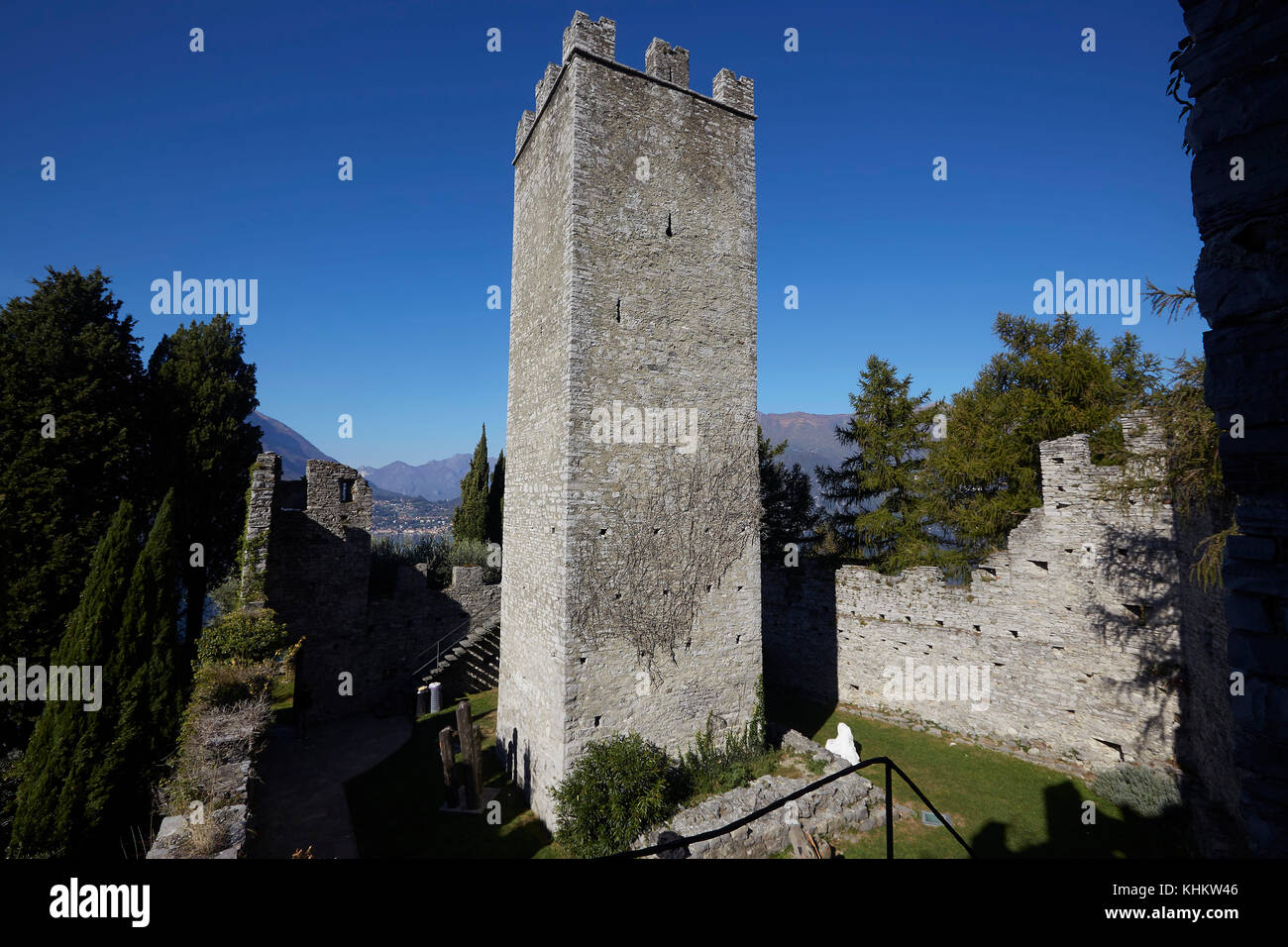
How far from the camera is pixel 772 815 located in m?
9.93

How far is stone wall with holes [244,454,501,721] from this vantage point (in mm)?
Answer: 15453

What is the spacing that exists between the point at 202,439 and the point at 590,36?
17176 mm

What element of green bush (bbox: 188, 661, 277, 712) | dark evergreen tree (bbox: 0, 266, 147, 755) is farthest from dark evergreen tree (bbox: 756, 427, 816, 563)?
dark evergreen tree (bbox: 0, 266, 147, 755)

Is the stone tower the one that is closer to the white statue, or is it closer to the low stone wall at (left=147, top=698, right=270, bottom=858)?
the white statue

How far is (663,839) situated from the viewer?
8930 millimetres

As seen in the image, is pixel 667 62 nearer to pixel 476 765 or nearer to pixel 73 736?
pixel 476 765

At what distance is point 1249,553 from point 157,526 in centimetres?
1604

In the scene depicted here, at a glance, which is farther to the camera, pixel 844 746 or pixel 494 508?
pixel 494 508

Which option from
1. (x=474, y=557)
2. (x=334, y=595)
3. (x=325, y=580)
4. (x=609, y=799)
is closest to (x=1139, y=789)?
(x=609, y=799)

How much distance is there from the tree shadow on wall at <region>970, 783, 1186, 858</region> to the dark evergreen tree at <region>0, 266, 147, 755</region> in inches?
771

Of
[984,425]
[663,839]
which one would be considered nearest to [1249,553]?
[663,839]

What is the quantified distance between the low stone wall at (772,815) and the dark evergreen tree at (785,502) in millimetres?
12295

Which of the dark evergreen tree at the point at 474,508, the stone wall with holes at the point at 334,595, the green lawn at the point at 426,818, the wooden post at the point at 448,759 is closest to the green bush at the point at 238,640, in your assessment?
the stone wall with holes at the point at 334,595

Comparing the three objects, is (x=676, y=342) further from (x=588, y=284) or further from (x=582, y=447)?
(x=582, y=447)
